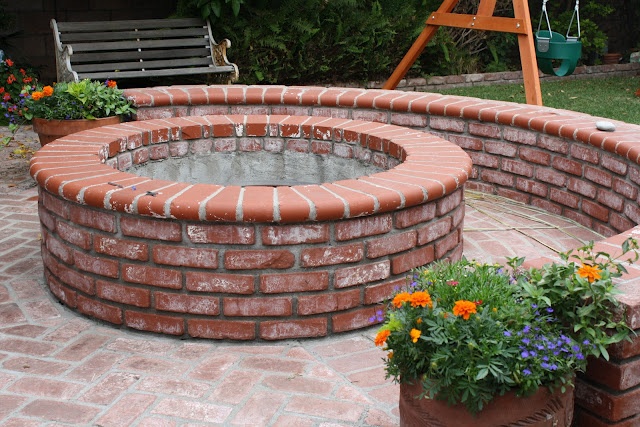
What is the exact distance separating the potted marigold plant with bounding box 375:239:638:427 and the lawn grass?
21.1 feet

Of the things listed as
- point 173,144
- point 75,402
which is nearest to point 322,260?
point 75,402

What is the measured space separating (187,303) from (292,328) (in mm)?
438

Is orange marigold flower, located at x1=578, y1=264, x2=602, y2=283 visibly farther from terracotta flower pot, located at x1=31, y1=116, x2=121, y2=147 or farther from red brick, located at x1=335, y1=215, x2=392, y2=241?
terracotta flower pot, located at x1=31, y1=116, x2=121, y2=147

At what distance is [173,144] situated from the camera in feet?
15.0

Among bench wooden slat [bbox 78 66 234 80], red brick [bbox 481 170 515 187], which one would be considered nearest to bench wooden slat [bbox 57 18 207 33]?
bench wooden slat [bbox 78 66 234 80]

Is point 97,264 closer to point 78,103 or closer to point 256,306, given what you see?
point 256,306

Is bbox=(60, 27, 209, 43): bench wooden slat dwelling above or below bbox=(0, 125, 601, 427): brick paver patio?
above

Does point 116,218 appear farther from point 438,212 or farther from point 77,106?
point 77,106

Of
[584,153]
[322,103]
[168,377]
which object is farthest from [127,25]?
[168,377]

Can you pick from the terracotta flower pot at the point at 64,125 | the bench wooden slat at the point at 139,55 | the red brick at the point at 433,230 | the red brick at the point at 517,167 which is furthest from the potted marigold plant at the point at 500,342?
the bench wooden slat at the point at 139,55

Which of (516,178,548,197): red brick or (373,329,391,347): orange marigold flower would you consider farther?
(516,178,548,197): red brick

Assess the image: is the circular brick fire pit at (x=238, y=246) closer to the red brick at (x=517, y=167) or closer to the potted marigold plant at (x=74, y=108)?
the red brick at (x=517, y=167)

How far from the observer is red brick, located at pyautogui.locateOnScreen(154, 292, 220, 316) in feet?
10.3

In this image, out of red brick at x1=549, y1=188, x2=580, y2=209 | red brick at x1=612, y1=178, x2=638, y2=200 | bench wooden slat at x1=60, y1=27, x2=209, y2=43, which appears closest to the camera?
red brick at x1=612, y1=178, x2=638, y2=200
